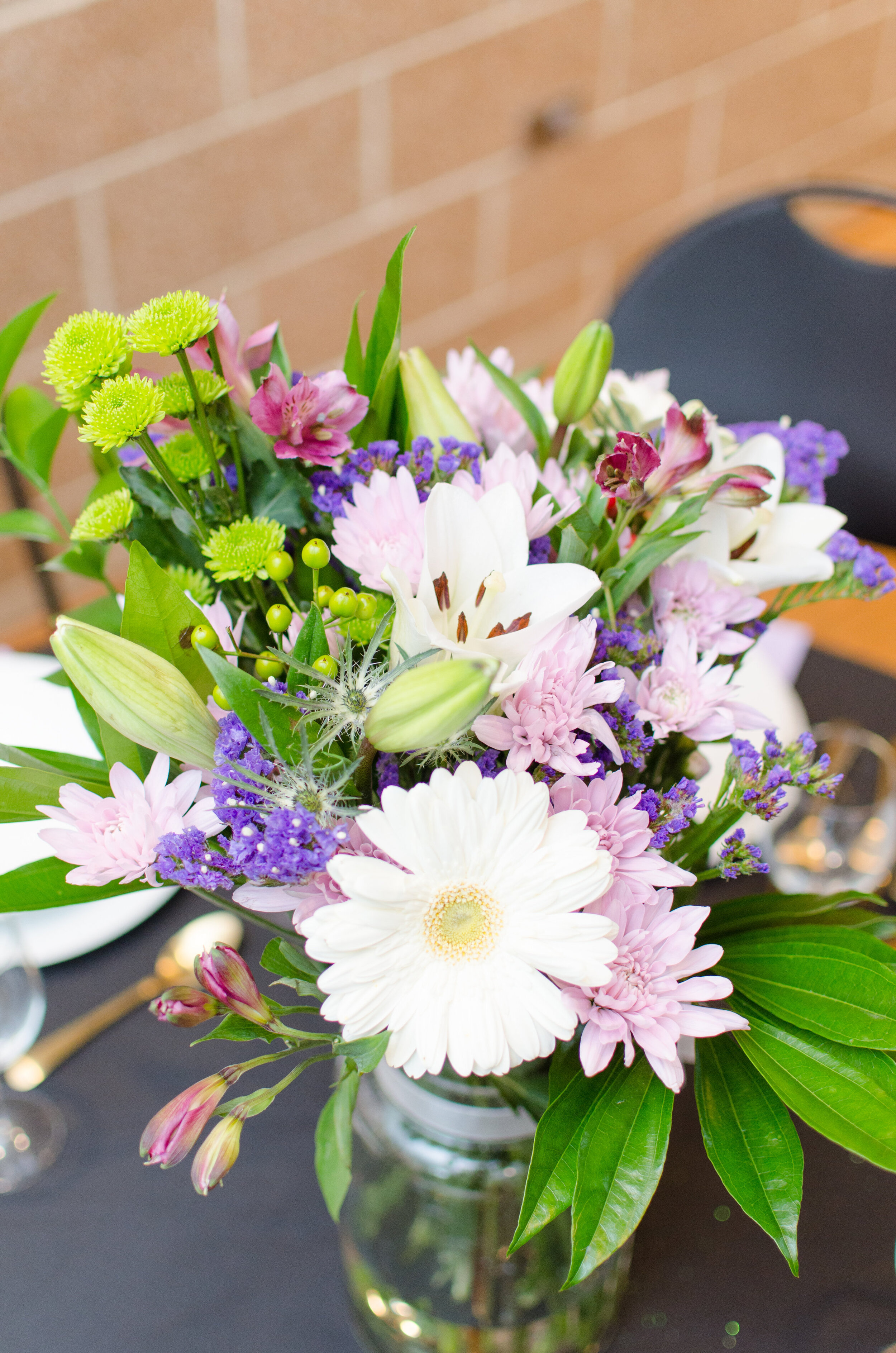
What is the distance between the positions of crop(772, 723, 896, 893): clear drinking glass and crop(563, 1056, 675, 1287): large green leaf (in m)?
0.38

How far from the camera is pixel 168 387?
419 mm

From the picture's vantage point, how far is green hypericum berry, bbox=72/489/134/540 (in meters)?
0.43

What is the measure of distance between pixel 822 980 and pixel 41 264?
1311mm

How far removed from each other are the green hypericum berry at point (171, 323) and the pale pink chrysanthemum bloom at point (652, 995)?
0.23 m

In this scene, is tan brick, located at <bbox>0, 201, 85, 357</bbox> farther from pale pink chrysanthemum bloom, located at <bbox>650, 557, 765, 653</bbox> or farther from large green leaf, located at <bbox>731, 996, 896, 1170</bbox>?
large green leaf, located at <bbox>731, 996, 896, 1170</bbox>

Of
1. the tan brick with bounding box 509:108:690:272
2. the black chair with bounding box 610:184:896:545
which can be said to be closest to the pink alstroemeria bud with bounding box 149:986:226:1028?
the black chair with bounding box 610:184:896:545

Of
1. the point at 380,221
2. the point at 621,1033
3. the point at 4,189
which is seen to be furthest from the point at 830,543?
the point at 380,221

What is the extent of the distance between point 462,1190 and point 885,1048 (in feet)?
0.72

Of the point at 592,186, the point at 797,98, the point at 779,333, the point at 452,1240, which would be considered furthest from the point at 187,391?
the point at 797,98

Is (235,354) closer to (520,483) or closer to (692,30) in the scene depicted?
(520,483)

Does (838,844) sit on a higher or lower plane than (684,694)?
lower

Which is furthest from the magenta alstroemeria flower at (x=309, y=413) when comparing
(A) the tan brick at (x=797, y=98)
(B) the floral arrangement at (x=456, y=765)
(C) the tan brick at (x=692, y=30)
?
(A) the tan brick at (x=797, y=98)

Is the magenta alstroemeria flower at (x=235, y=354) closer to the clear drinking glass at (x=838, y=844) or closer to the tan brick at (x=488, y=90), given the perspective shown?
the clear drinking glass at (x=838, y=844)

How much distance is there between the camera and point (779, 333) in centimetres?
121
